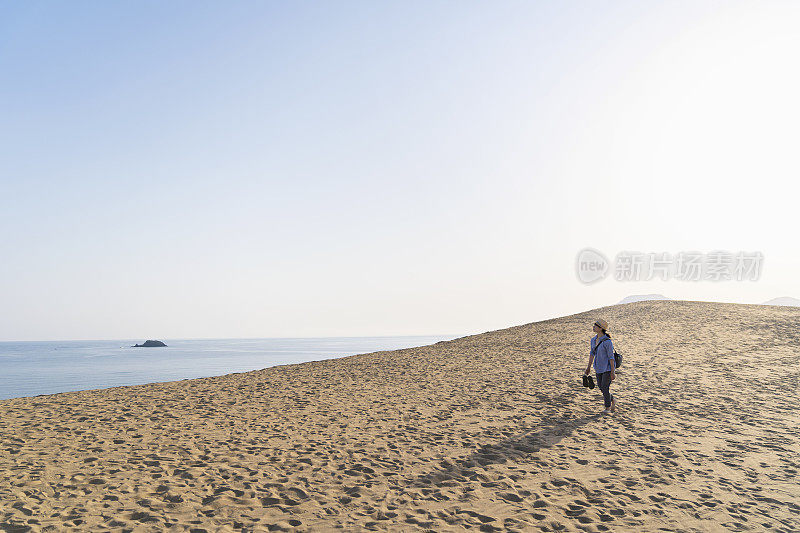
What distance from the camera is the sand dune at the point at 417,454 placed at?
20.8ft

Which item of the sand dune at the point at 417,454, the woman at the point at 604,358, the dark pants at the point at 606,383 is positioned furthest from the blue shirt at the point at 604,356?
the sand dune at the point at 417,454

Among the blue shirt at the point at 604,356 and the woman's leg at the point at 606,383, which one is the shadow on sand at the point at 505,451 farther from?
the blue shirt at the point at 604,356

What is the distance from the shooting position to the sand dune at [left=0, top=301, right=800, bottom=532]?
6.34 metres

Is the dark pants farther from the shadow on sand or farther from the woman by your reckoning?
the shadow on sand

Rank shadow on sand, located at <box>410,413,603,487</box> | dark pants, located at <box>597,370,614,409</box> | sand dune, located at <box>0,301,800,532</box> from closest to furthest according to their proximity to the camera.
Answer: sand dune, located at <box>0,301,800,532</box>, shadow on sand, located at <box>410,413,603,487</box>, dark pants, located at <box>597,370,614,409</box>

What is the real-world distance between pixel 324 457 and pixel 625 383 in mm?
11856

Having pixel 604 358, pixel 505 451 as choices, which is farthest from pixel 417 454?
pixel 604 358

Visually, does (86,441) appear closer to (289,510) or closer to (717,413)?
(289,510)

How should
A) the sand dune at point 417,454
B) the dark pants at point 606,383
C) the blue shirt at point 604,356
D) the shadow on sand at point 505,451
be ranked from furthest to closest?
the dark pants at point 606,383 → the blue shirt at point 604,356 → the shadow on sand at point 505,451 → the sand dune at point 417,454

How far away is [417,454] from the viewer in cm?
884

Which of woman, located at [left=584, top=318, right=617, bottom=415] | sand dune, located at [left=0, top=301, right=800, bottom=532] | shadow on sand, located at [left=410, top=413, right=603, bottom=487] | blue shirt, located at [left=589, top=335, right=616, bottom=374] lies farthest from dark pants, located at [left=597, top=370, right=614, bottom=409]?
shadow on sand, located at [left=410, top=413, right=603, bottom=487]

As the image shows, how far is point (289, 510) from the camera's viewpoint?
6.45 m

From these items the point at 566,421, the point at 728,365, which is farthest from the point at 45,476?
the point at 728,365

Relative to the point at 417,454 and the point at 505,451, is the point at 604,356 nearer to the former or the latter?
the point at 505,451
